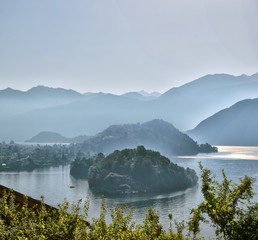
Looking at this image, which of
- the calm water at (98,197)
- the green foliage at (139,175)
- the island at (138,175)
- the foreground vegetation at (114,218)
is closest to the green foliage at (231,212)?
the foreground vegetation at (114,218)

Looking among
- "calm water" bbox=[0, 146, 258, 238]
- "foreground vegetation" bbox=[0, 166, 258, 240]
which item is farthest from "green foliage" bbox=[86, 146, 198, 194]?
"foreground vegetation" bbox=[0, 166, 258, 240]

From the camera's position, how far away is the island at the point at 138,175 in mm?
140375

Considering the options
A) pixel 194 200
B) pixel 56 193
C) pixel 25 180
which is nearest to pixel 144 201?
pixel 194 200

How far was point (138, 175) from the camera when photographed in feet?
493

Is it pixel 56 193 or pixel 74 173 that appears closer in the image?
pixel 56 193

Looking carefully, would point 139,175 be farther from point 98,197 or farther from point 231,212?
point 231,212

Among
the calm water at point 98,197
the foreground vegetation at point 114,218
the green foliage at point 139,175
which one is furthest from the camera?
the green foliage at point 139,175

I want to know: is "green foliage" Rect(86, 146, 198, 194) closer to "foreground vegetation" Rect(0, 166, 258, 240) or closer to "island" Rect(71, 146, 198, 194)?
"island" Rect(71, 146, 198, 194)

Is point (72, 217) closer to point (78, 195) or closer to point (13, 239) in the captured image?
point (13, 239)

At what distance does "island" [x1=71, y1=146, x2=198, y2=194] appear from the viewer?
461ft

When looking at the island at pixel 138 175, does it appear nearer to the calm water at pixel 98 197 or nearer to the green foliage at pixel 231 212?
the calm water at pixel 98 197

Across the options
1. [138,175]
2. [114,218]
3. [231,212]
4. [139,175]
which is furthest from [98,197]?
[231,212]

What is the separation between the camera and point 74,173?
600 ft

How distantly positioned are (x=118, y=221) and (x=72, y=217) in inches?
152
